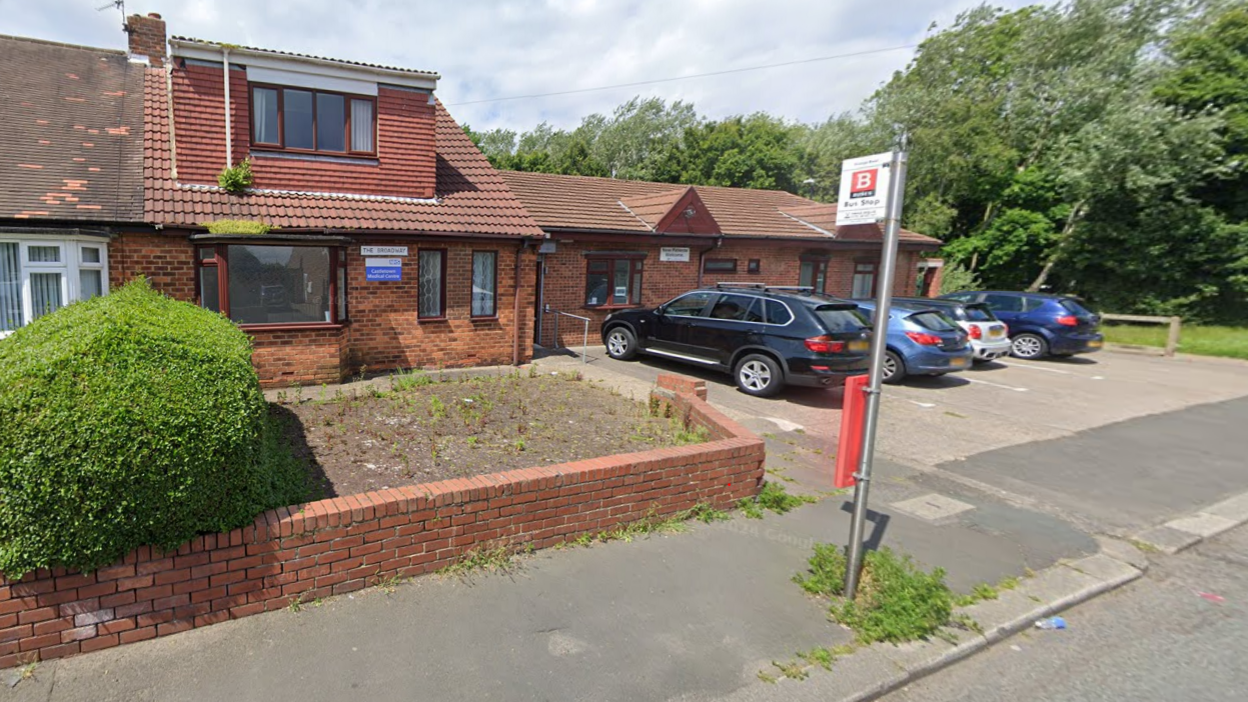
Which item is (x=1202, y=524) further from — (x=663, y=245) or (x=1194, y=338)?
(x=1194, y=338)

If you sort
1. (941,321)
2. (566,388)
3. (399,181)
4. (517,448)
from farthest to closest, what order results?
1. (941,321)
2. (399,181)
3. (566,388)
4. (517,448)

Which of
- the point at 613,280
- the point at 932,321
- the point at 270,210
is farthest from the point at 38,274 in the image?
the point at 932,321

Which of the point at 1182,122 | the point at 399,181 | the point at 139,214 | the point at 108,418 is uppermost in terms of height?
the point at 1182,122

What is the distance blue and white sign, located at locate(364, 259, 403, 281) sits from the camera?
10.3 meters

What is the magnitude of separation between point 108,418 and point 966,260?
30.3m

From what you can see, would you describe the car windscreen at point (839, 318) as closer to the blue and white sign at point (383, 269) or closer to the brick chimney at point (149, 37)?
the blue and white sign at point (383, 269)

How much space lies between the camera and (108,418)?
122 inches

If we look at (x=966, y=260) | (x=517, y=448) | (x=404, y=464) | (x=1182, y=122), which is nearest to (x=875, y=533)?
Answer: (x=517, y=448)

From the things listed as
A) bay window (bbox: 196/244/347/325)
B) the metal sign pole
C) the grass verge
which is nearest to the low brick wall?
the metal sign pole

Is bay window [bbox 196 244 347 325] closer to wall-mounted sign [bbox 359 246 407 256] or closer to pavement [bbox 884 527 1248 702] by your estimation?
wall-mounted sign [bbox 359 246 407 256]

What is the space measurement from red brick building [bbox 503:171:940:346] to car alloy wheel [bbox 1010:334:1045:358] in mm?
5244

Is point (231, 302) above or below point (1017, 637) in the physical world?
above

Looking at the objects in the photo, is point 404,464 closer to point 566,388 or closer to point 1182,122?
point 566,388

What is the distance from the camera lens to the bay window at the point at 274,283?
9078 mm
